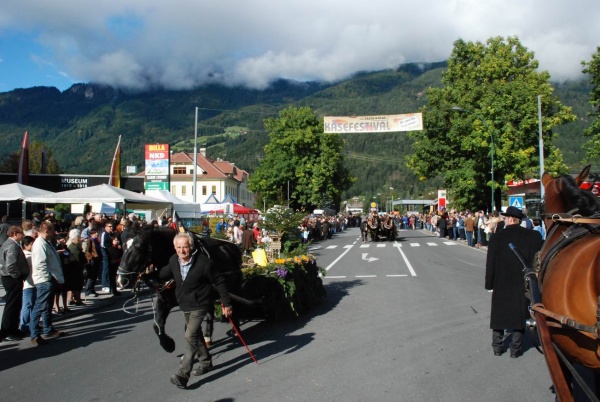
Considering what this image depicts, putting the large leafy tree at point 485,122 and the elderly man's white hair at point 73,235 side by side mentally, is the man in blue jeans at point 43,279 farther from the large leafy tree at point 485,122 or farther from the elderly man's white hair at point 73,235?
the large leafy tree at point 485,122

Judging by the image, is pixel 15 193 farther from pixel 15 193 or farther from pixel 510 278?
pixel 510 278

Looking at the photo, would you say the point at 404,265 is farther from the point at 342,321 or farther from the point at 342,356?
the point at 342,356

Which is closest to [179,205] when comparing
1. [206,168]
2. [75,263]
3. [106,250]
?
[106,250]

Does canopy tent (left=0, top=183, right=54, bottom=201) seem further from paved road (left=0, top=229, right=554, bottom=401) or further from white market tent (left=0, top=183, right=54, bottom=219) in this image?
paved road (left=0, top=229, right=554, bottom=401)

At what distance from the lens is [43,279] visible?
8.50 m

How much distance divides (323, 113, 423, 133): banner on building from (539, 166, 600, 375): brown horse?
24.5 metres

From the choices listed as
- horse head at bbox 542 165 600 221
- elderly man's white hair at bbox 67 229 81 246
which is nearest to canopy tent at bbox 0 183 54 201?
elderly man's white hair at bbox 67 229 81 246

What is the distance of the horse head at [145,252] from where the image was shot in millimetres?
6707

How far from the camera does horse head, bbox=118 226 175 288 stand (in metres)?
6.71

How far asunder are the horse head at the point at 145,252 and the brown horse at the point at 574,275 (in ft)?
14.4

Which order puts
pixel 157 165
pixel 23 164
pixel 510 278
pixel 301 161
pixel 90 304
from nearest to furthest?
pixel 510 278, pixel 90 304, pixel 157 165, pixel 23 164, pixel 301 161

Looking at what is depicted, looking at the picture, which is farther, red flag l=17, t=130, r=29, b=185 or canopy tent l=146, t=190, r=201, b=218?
red flag l=17, t=130, r=29, b=185

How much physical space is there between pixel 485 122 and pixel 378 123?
807cm

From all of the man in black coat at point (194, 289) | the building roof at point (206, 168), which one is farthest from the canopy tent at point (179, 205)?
the building roof at point (206, 168)
